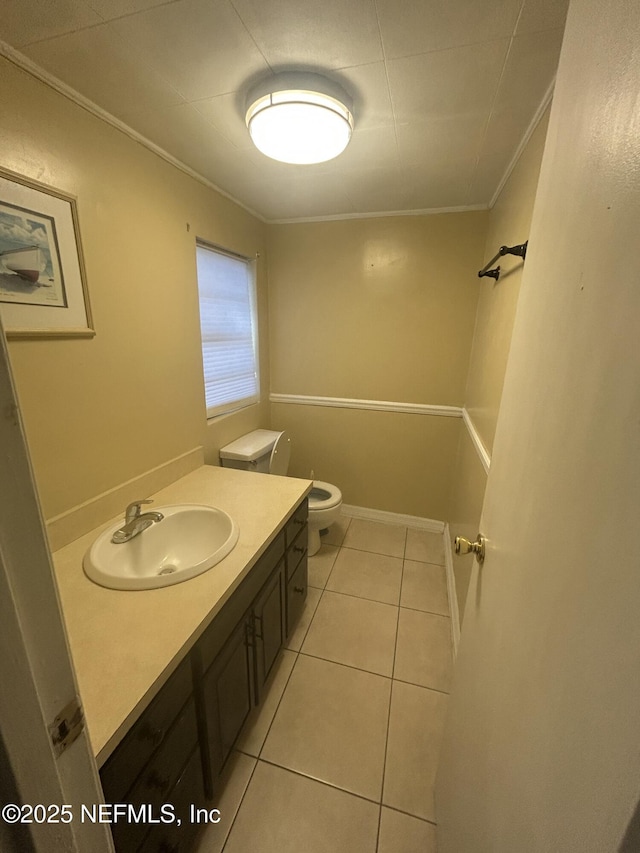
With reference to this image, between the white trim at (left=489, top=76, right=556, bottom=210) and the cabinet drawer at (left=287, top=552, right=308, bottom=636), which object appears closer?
the white trim at (left=489, top=76, right=556, bottom=210)

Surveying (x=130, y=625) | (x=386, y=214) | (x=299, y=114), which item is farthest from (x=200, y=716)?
(x=386, y=214)

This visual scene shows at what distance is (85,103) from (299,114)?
72 centimetres

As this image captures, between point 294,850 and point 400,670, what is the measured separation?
721mm

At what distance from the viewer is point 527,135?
1.26m

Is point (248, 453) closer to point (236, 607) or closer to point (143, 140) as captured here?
point (236, 607)

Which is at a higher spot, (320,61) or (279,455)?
(320,61)

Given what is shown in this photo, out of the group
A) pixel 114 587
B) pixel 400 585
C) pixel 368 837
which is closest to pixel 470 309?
pixel 400 585

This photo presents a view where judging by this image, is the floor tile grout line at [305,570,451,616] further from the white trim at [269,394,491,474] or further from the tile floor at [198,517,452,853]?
the white trim at [269,394,491,474]

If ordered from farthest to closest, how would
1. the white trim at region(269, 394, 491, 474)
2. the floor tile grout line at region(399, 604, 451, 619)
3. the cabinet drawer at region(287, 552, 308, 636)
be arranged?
the white trim at region(269, 394, 491, 474) → the floor tile grout line at region(399, 604, 451, 619) → the cabinet drawer at region(287, 552, 308, 636)

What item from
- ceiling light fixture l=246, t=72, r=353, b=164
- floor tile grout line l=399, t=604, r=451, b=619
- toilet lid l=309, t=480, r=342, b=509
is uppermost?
ceiling light fixture l=246, t=72, r=353, b=164

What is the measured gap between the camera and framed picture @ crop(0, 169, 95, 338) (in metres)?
0.94

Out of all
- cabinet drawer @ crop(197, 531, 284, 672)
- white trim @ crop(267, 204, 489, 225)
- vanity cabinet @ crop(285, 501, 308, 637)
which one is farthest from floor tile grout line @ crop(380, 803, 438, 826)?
white trim @ crop(267, 204, 489, 225)

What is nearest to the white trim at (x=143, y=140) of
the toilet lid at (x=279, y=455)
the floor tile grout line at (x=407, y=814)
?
the toilet lid at (x=279, y=455)

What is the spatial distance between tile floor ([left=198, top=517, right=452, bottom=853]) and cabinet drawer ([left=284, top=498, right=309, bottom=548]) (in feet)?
2.02
